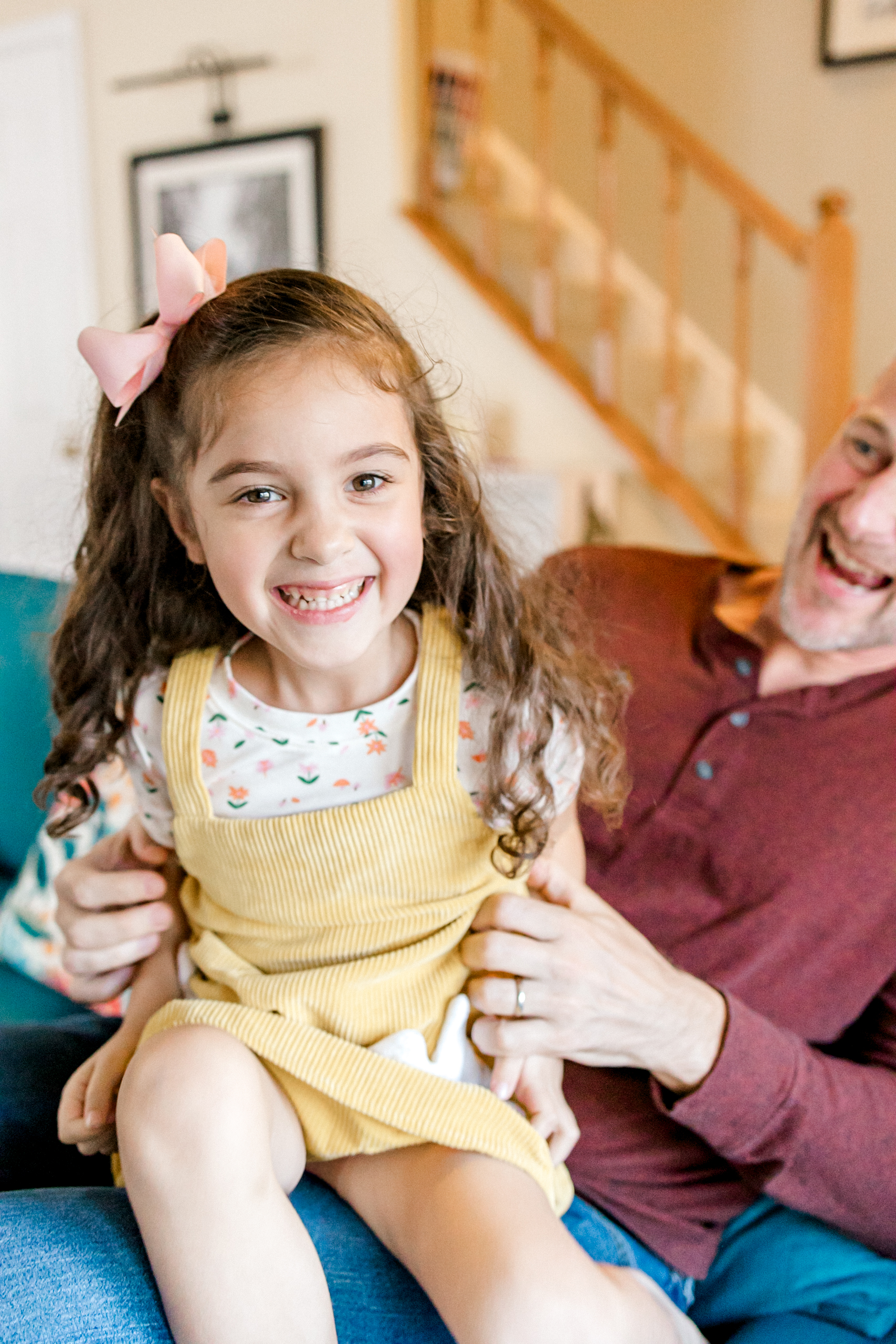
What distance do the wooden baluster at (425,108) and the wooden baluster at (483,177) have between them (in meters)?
0.18

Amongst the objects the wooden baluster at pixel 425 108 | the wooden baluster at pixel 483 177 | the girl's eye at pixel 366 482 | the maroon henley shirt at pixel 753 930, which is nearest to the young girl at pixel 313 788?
the girl's eye at pixel 366 482

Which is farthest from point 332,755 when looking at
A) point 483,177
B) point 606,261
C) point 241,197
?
point 241,197

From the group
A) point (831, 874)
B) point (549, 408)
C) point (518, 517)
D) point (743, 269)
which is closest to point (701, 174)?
point (743, 269)

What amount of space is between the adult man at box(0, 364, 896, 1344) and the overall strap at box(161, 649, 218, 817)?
14 cm

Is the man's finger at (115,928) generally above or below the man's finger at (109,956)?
above

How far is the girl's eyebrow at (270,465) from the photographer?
3.21 feet

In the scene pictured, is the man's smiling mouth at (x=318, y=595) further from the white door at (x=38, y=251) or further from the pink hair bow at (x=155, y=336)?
the white door at (x=38, y=251)

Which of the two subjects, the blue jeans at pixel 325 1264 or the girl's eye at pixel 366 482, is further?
the girl's eye at pixel 366 482

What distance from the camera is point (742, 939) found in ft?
4.27

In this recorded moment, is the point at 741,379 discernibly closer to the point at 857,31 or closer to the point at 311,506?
the point at 857,31

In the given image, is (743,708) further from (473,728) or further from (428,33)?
(428,33)

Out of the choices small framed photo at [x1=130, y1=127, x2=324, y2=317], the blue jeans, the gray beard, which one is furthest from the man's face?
small framed photo at [x1=130, y1=127, x2=324, y2=317]

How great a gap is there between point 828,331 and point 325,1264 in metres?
3.12

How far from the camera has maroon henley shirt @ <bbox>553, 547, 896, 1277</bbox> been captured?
1.17m
